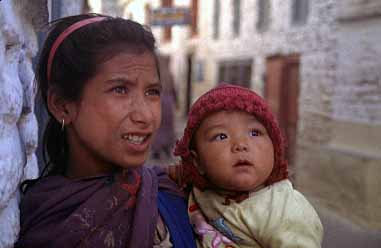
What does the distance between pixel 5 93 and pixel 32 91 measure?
1.11 feet

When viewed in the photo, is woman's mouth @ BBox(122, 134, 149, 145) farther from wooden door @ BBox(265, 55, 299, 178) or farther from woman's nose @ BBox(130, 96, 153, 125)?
wooden door @ BBox(265, 55, 299, 178)

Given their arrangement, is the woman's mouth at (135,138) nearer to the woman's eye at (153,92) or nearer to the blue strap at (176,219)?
the woman's eye at (153,92)

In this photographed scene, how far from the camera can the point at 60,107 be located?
147 centimetres

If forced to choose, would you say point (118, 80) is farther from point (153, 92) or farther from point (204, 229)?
point (204, 229)

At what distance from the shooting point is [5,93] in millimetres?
1122

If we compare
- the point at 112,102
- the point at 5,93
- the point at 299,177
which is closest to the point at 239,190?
the point at 112,102

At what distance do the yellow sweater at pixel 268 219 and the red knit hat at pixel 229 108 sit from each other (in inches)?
2.3

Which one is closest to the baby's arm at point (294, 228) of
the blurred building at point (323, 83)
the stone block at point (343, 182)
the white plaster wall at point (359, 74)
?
the blurred building at point (323, 83)

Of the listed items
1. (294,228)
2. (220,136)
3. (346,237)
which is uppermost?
(220,136)

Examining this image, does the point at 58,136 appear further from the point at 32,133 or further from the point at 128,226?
the point at 128,226

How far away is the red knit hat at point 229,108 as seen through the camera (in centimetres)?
166

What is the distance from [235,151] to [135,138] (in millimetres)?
364

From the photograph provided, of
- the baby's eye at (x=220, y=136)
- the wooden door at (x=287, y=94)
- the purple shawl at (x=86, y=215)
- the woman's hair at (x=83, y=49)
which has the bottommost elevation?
the wooden door at (x=287, y=94)

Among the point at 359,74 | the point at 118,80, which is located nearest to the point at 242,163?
the point at 118,80
